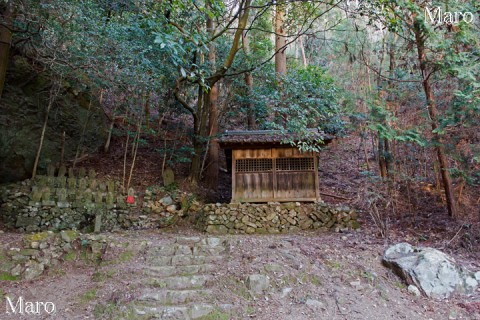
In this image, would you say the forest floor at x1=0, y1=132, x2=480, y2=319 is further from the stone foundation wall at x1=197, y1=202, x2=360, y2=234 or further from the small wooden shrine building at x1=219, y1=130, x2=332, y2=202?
the small wooden shrine building at x1=219, y1=130, x2=332, y2=202

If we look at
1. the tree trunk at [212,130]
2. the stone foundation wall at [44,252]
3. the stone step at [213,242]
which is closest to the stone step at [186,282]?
the stone step at [213,242]

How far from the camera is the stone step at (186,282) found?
4781 mm

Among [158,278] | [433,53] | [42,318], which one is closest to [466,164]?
[433,53]

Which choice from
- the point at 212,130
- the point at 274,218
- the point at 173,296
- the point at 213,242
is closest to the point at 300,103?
the point at 274,218

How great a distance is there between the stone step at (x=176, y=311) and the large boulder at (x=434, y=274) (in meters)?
3.41

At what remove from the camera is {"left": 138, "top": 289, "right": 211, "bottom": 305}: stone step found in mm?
4422

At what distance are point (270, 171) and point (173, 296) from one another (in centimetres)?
524

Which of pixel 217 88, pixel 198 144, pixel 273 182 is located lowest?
pixel 273 182

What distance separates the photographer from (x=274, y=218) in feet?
27.5

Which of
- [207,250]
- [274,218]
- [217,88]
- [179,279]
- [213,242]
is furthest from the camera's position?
[217,88]

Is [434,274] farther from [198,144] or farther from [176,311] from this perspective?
[198,144]

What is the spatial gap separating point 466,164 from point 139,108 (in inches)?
381

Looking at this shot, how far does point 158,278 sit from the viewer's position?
4910mm

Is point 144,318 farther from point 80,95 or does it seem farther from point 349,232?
point 80,95
